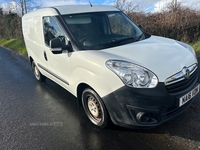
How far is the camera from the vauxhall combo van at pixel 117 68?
2.54 meters

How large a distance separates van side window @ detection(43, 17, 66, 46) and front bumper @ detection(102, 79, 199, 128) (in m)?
1.47

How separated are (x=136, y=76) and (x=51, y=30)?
2185 mm

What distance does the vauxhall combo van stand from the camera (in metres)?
2.54

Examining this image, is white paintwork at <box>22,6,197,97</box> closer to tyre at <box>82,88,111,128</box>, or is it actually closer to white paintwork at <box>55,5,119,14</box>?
white paintwork at <box>55,5,119,14</box>

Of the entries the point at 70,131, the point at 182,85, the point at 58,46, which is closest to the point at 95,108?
the point at 70,131

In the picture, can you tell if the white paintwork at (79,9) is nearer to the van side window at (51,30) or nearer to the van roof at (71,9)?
the van roof at (71,9)

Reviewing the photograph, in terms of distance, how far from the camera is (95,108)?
10.4 ft

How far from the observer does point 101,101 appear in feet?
9.45

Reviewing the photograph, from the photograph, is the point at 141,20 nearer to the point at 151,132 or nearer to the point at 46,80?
the point at 46,80

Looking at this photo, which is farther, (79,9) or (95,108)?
(79,9)

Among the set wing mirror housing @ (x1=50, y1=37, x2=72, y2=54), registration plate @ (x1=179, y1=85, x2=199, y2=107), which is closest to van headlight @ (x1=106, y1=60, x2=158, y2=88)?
registration plate @ (x1=179, y1=85, x2=199, y2=107)

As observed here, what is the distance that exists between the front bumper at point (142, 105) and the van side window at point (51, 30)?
1.47 m

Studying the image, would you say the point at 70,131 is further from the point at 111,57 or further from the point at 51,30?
the point at 51,30

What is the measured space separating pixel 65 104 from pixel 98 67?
5.92 ft
